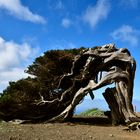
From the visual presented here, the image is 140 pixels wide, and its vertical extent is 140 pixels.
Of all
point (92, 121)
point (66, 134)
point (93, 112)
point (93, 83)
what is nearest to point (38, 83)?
point (93, 83)

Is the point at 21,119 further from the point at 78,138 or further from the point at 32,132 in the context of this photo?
the point at 78,138

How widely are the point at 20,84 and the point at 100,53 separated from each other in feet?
15.6

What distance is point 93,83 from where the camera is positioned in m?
20.0

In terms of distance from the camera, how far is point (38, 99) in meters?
20.3

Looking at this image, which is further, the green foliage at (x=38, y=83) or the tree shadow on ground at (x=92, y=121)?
the tree shadow on ground at (x=92, y=121)

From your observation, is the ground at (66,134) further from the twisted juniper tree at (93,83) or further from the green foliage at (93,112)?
the green foliage at (93,112)

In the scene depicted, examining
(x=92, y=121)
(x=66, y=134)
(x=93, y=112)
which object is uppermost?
(x=93, y=112)

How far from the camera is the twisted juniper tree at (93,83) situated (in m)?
19.7

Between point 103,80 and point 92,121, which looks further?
point 92,121

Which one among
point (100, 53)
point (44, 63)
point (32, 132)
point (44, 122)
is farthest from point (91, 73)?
point (32, 132)

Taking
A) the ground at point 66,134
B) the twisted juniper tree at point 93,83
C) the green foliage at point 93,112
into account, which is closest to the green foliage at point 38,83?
the twisted juniper tree at point 93,83

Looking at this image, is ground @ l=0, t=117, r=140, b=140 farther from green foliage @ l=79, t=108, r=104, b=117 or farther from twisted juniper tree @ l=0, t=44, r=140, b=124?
green foliage @ l=79, t=108, r=104, b=117

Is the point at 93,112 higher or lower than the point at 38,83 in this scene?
higher

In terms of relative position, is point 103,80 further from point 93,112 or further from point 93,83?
point 93,112
